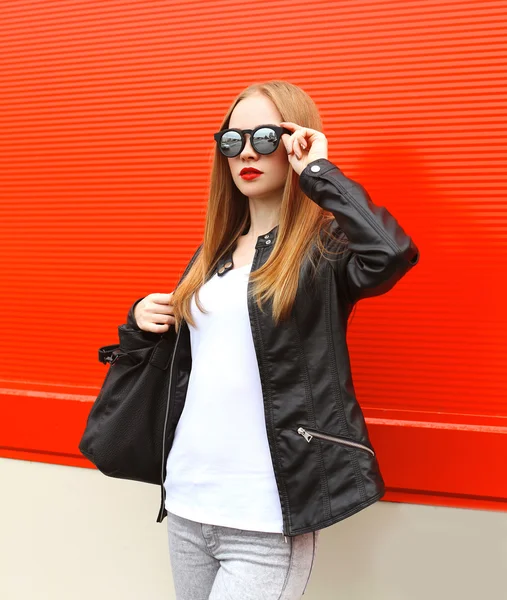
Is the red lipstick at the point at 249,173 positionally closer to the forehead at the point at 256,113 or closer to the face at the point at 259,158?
the face at the point at 259,158

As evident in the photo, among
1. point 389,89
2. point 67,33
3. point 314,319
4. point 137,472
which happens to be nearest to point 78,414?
point 137,472

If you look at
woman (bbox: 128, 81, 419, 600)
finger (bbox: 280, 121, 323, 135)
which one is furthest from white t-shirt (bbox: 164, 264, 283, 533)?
finger (bbox: 280, 121, 323, 135)

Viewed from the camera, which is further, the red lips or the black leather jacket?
the red lips

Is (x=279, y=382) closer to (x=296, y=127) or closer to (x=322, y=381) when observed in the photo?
(x=322, y=381)

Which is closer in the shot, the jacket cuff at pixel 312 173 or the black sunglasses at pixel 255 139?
the jacket cuff at pixel 312 173

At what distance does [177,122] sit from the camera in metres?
2.52

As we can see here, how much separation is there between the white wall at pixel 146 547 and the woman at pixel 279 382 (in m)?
0.64

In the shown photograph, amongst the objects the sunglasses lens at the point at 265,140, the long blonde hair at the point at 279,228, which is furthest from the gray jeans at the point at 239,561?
the sunglasses lens at the point at 265,140

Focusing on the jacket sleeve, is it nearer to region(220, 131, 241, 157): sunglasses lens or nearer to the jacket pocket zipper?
region(220, 131, 241, 157): sunglasses lens

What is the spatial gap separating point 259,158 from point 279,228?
0.66ft

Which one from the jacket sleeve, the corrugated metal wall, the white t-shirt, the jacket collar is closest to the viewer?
the jacket sleeve

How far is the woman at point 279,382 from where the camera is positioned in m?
1.58

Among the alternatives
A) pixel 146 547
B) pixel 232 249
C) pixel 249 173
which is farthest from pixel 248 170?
pixel 146 547

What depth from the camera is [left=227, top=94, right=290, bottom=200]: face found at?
1741 millimetres
